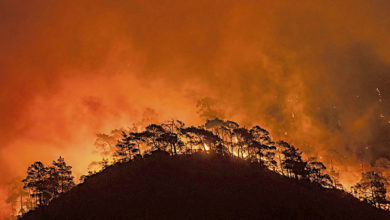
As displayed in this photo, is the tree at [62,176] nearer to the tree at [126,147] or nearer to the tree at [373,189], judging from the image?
the tree at [126,147]

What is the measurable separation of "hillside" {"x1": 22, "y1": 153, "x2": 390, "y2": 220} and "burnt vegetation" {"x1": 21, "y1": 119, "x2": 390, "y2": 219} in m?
0.24

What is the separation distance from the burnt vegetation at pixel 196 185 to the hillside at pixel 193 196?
0.78 ft

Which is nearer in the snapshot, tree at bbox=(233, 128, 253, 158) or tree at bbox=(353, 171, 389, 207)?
tree at bbox=(353, 171, 389, 207)

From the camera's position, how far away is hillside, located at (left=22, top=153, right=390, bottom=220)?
62562 mm

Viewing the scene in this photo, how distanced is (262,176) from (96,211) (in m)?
53.6

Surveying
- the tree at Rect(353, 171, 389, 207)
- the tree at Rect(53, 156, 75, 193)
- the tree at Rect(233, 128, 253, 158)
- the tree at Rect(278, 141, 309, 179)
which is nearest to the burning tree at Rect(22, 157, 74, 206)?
the tree at Rect(53, 156, 75, 193)

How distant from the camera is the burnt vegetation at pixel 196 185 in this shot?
64125 millimetres

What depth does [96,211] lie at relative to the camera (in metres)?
64.5

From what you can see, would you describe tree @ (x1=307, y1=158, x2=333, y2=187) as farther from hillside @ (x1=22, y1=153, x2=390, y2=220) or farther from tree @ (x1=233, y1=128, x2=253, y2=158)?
tree @ (x1=233, y1=128, x2=253, y2=158)

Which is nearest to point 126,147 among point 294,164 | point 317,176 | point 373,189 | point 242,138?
point 242,138

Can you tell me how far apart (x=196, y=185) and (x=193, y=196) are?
6739 millimetres

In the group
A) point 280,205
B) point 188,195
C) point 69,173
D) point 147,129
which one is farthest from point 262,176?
point 69,173

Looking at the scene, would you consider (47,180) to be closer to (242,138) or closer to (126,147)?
(126,147)

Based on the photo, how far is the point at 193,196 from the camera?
68.1 meters
